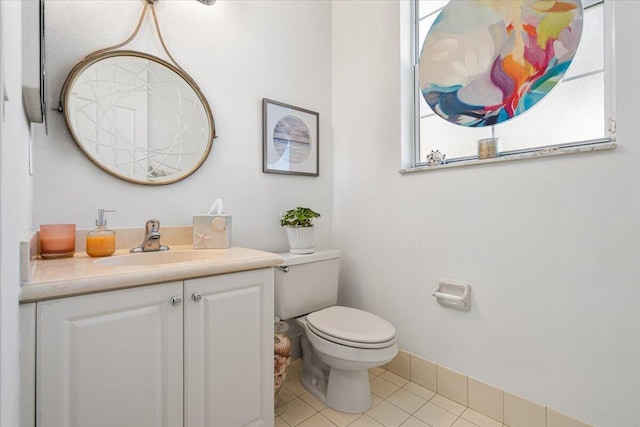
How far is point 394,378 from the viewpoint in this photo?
1797 mm

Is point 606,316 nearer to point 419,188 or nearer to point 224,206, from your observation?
point 419,188

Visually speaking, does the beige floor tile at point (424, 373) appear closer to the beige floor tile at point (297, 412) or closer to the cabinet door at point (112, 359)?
the beige floor tile at point (297, 412)

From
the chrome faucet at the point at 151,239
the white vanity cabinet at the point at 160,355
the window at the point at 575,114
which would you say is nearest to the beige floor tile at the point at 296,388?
the white vanity cabinet at the point at 160,355

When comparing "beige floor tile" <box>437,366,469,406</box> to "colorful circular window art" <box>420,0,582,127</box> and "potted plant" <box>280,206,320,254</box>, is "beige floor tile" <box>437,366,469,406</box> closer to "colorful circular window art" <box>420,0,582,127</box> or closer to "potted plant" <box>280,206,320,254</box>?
"potted plant" <box>280,206,320,254</box>

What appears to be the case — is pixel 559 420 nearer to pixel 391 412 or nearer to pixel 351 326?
pixel 391 412

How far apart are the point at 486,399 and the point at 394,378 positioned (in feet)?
1.64

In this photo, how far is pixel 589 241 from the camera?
120 centimetres

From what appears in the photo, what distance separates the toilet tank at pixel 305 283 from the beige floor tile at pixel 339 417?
1.59ft

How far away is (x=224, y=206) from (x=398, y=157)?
1.04 m

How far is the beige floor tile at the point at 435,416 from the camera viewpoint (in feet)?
4.66

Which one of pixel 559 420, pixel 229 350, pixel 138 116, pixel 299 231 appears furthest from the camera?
pixel 299 231

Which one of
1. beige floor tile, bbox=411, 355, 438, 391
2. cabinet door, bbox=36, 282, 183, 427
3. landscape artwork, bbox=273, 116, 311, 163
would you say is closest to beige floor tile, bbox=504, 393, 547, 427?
beige floor tile, bbox=411, 355, 438, 391

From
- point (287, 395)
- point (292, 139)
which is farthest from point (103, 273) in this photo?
point (292, 139)

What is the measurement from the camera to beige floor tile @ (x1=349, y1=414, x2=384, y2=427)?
4.64 feet
